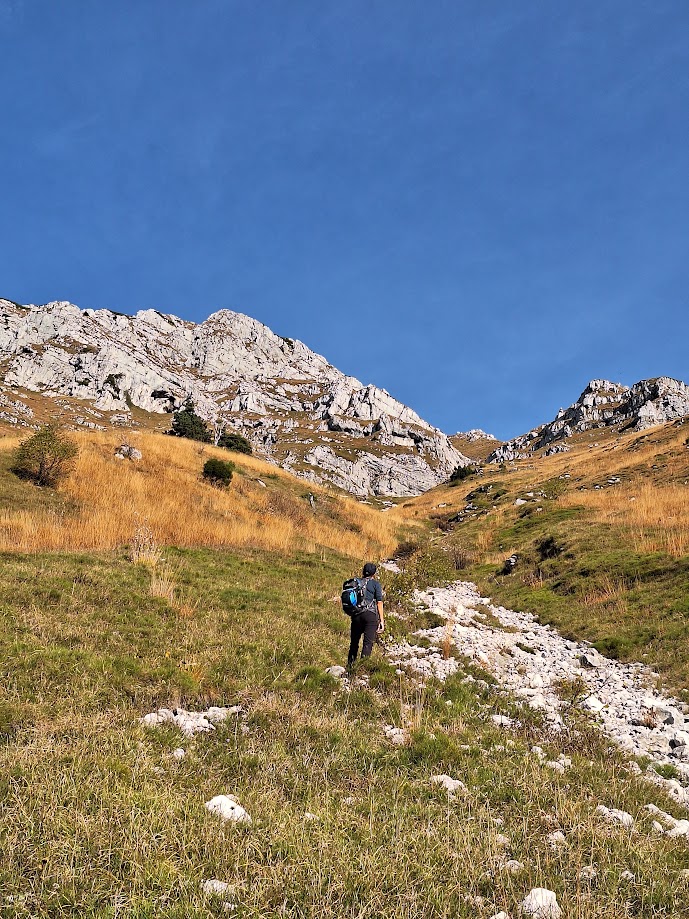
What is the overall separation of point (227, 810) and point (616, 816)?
4.56 meters

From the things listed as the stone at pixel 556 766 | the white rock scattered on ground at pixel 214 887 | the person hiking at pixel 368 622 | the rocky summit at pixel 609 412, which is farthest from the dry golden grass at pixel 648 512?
the rocky summit at pixel 609 412

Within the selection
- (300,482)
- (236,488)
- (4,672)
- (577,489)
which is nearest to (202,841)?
(4,672)

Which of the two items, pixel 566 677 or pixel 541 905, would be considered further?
pixel 566 677

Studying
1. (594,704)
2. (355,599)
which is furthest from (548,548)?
(355,599)

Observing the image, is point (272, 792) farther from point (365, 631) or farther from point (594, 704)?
point (594, 704)

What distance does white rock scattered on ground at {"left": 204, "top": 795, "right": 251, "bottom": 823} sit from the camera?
465 cm

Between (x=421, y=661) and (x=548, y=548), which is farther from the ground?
(x=548, y=548)

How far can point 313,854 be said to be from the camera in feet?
13.9

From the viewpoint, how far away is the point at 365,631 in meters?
10.3

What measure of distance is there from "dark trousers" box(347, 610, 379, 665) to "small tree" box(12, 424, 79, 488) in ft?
56.0

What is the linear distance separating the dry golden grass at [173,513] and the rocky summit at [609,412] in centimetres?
7589

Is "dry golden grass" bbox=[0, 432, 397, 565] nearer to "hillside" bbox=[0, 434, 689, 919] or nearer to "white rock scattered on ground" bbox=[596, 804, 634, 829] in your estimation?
"hillside" bbox=[0, 434, 689, 919]

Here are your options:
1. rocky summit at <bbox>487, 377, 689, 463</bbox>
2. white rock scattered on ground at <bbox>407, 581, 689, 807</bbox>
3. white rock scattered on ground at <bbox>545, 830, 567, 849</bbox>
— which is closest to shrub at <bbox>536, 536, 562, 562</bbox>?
white rock scattered on ground at <bbox>407, 581, 689, 807</bbox>

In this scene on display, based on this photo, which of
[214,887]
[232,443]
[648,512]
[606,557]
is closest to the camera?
[214,887]
